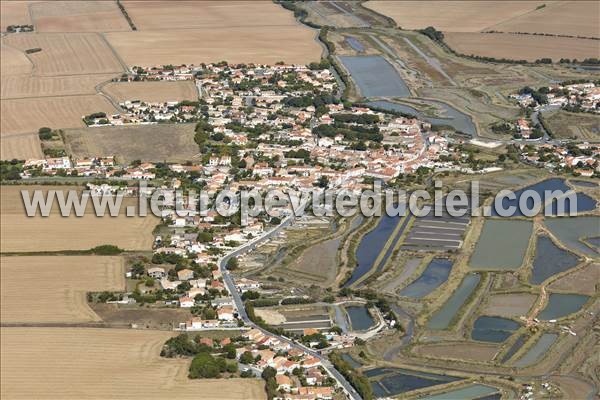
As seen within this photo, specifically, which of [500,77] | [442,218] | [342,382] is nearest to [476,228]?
[442,218]

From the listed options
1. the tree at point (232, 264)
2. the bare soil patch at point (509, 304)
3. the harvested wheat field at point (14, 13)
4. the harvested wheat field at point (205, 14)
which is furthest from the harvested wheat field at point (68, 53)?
the bare soil patch at point (509, 304)

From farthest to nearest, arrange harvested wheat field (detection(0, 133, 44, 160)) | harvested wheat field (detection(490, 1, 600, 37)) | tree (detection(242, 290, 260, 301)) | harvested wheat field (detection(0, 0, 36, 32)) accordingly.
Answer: harvested wheat field (detection(0, 0, 36, 32)), harvested wheat field (detection(490, 1, 600, 37)), harvested wheat field (detection(0, 133, 44, 160)), tree (detection(242, 290, 260, 301))

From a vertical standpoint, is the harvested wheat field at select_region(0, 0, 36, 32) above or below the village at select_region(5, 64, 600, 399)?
above

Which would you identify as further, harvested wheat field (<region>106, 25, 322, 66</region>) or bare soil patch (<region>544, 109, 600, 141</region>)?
harvested wheat field (<region>106, 25, 322, 66</region>)

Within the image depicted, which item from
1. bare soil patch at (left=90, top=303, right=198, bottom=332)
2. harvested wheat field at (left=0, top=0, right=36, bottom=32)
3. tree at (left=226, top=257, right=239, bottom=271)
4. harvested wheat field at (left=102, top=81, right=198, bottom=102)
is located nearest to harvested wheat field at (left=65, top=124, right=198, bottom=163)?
harvested wheat field at (left=102, top=81, right=198, bottom=102)

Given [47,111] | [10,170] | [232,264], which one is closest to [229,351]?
[232,264]

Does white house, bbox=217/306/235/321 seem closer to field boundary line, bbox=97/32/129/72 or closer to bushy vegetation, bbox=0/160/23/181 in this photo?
bushy vegetation, bbox=0/160/23/181

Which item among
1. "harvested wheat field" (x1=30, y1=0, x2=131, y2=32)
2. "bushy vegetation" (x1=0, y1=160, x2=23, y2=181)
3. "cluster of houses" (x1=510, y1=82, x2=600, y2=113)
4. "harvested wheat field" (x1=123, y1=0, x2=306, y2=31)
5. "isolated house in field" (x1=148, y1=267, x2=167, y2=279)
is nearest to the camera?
"isolated house in field" (x1=148, y1=267, x2=167, y2=279)
